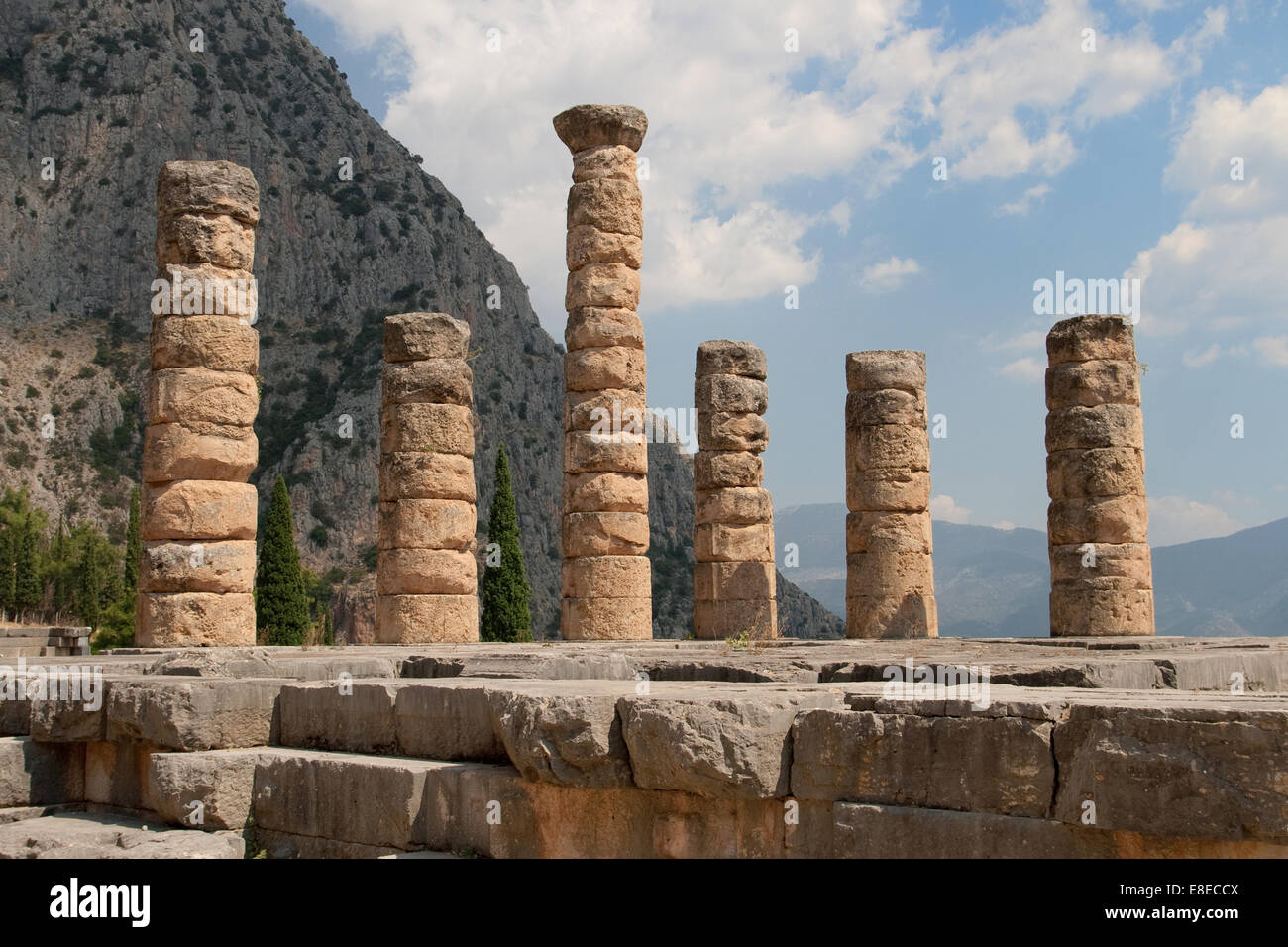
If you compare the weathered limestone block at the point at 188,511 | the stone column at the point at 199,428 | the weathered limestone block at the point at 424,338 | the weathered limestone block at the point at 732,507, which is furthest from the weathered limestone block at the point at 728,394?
the weathered limestone block at the point at 188,511

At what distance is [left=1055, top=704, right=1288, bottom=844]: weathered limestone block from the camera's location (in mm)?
3742

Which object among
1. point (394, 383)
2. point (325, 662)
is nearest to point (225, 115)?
point (394, 383)

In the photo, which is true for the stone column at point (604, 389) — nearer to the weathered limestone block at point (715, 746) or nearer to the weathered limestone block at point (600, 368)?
the weathered limestone block at point (600, 368)

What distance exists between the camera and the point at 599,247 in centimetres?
1784

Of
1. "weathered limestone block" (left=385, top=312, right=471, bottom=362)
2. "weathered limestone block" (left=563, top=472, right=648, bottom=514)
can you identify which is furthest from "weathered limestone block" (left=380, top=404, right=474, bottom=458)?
"weathered limestone block" (left=563, top=472, right=648, bottom=514)

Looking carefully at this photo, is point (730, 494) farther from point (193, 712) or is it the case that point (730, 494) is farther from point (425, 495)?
point (193, 712)

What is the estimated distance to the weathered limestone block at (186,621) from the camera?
45.2 feet

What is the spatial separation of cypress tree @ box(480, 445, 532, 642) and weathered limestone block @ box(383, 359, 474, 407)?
639 inches

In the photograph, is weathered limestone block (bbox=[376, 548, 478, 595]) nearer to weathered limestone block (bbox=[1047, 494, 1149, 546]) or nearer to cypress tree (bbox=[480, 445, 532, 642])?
weathered limestone block (bbox=[1047, 494, 1149, 546])

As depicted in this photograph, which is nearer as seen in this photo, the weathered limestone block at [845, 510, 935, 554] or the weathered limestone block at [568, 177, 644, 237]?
the weathered limestone block at [845, 510, 935, 554]

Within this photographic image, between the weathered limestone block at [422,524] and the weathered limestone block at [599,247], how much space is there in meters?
4.16

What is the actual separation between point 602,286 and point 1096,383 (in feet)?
22.1

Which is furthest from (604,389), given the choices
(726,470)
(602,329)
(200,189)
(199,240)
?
(200,189)
